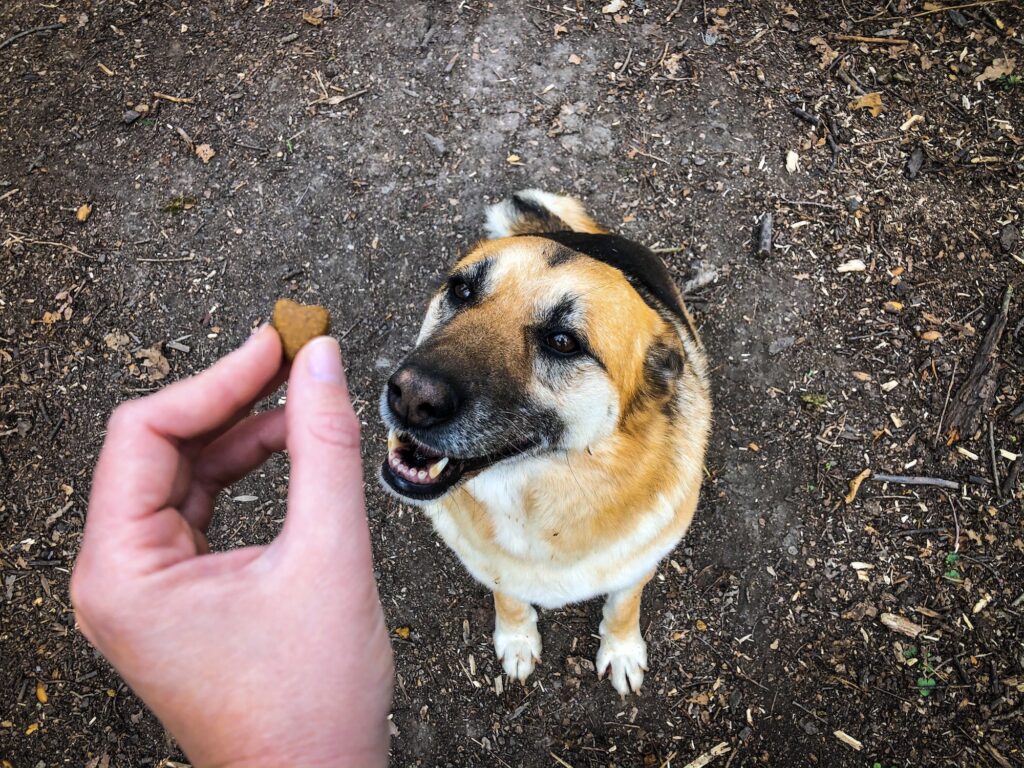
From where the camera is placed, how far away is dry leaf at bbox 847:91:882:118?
15.7 ft

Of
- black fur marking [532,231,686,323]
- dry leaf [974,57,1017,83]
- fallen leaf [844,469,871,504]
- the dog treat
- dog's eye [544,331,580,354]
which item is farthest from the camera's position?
dry leaf [974,57,1017,83]

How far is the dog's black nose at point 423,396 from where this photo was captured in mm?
2244

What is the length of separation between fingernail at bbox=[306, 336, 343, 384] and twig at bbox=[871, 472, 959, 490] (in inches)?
143

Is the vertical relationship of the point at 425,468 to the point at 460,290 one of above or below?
below

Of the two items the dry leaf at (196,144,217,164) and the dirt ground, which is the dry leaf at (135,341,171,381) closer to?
the dirt ground

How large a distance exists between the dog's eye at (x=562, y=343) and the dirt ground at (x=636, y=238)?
6.60 feet

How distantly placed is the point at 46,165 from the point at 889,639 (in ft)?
21.7

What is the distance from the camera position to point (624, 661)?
378cm

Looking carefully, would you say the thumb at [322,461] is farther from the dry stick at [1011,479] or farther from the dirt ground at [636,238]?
the dry stick at [1011,479]

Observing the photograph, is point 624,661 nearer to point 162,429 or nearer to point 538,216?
point 538,216

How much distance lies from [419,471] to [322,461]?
85cm

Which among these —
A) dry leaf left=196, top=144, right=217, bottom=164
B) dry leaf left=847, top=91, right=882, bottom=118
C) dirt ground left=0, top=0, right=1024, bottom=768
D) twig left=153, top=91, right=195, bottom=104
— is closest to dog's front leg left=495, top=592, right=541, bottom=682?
dirt ground left=0, top=0, right=1024, bottom=768

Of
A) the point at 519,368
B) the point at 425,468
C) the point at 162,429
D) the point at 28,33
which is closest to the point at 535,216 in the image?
the point at 519,368

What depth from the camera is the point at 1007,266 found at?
4387 millimetres
